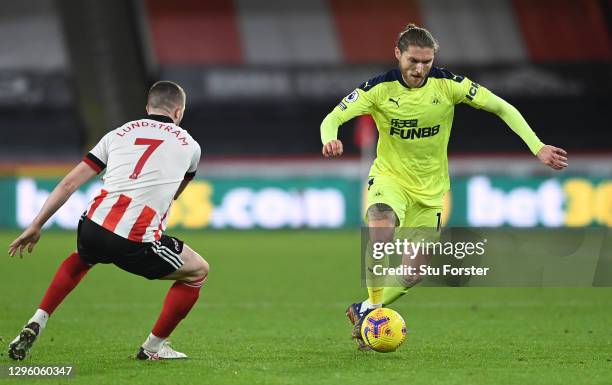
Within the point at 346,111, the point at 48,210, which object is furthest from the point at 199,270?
the point at 346,111

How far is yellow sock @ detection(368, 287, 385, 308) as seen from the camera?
7.16m

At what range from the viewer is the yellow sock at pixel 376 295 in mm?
7164

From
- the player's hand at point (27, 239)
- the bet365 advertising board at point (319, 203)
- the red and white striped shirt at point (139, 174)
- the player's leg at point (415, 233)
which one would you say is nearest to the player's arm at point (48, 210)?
the player's hand at point (27, 239)

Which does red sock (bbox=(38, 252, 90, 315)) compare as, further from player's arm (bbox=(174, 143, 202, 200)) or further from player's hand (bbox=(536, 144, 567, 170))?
player's hand (bbox=(536, 144, 567, 170))

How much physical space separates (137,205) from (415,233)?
79.8 inches

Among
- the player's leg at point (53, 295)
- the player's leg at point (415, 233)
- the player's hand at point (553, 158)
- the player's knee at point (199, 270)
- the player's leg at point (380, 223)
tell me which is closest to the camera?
the player's leg at point (53, 295)

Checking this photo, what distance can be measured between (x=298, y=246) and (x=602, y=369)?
1017 centimetres

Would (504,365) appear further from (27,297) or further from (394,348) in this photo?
(27,297)

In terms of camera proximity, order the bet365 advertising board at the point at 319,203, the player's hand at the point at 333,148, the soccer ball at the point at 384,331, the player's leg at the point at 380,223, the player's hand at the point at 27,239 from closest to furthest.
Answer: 1. the player's hand at the point at 27,239
2. the player's hand at the point at 333,148
3. the soccer ball at the point at 384,331
4. the player's leg at the point at 380,223
5. the bet365 advertising board at the point at 319,203

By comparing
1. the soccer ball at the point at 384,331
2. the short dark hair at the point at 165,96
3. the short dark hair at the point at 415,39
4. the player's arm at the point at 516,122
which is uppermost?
the short dark hair at the point at 415,39

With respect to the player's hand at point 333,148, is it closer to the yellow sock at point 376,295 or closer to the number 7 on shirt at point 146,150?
the number 7 on shirt at point 146,150

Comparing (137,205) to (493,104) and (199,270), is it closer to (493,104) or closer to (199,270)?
(199,270)

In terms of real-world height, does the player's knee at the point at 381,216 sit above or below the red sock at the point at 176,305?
above

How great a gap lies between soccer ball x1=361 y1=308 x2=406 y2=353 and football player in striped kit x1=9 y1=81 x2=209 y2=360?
1076 mm
